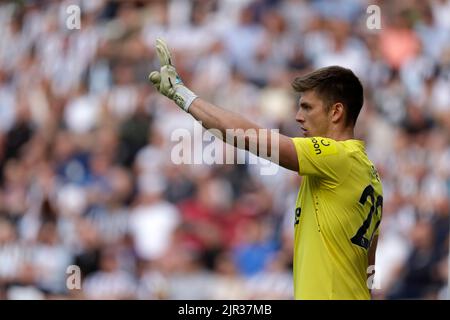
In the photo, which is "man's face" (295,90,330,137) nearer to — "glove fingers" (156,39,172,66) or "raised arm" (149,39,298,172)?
"raised arm" (149,39,298,172)

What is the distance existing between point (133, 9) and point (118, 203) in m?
3.11

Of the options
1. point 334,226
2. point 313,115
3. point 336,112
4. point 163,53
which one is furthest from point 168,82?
point 334,226

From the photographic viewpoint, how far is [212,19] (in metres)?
13.3

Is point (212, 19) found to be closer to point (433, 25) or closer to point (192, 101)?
point (433, 25)

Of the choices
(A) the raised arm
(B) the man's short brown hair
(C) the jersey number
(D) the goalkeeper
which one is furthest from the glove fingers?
(C) the jersey number

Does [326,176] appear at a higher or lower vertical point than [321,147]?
lower

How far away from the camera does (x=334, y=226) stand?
5.29m

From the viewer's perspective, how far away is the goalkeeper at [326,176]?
17.0 ft

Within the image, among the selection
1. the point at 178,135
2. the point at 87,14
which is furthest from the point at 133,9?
the point at 178,135

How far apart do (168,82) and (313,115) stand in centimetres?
79

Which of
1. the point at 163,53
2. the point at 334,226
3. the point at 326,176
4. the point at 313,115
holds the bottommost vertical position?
the point at 334,226

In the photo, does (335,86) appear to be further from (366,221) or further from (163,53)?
(163,53)

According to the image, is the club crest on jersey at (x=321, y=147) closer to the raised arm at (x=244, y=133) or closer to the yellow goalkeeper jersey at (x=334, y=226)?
the yellow goalkeeper jersey at (x=334, y=226)

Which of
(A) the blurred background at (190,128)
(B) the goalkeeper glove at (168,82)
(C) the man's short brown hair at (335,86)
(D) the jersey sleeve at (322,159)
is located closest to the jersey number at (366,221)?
(D) the jersey sleeve at (322,159)
